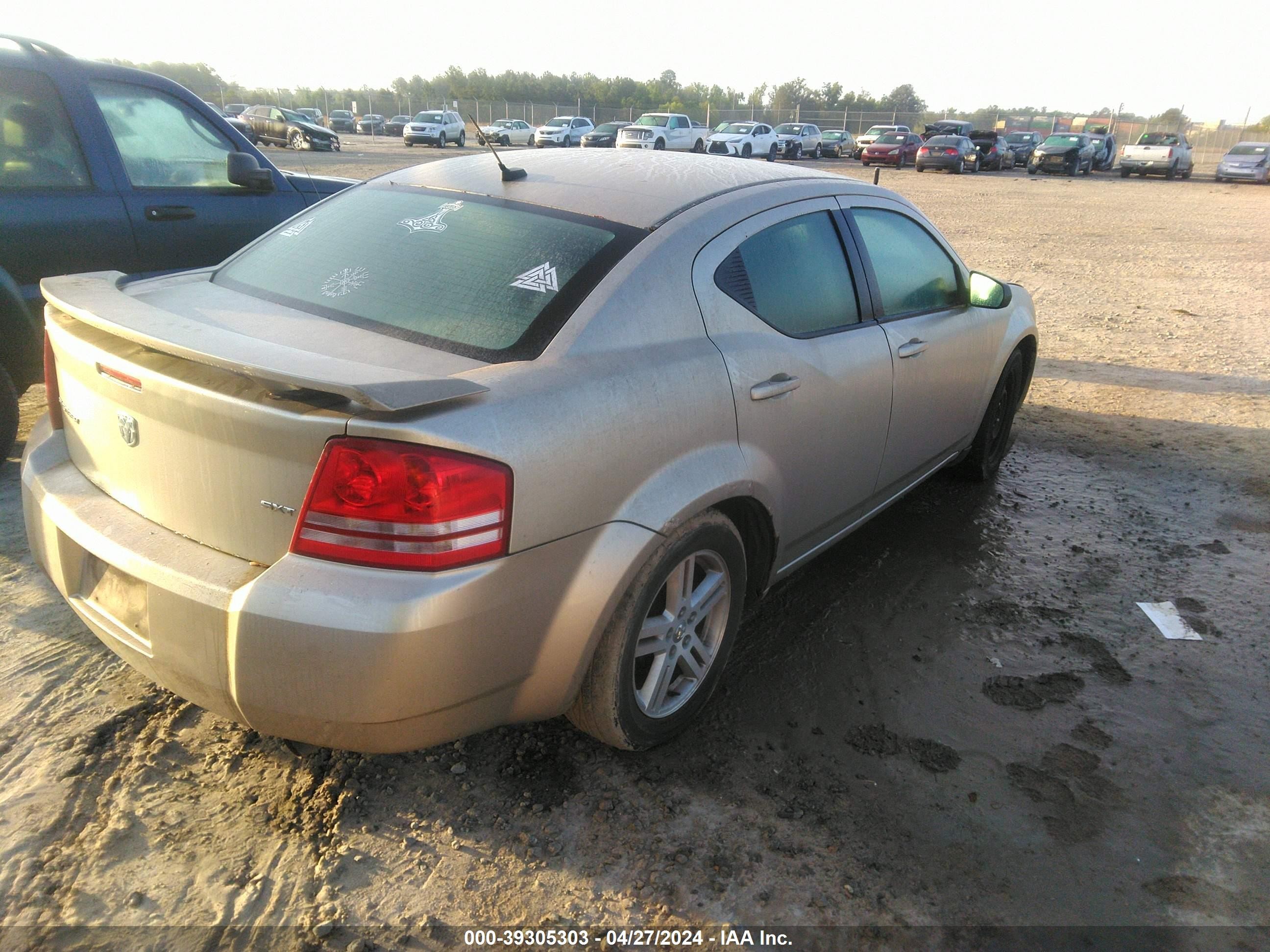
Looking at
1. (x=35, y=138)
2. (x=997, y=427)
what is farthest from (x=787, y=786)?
(x=35, y=138)

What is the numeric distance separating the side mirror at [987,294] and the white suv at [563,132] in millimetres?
38536

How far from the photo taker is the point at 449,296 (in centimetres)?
262

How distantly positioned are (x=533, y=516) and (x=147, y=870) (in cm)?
131

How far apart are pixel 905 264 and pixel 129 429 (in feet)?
9.82

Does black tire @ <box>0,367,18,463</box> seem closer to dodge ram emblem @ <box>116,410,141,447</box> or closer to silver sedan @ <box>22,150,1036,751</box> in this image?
silver sedan @ <box>22,150,1036,751</box>

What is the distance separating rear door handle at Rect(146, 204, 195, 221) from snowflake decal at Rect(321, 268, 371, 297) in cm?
261

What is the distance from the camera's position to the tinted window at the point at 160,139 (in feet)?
15.7

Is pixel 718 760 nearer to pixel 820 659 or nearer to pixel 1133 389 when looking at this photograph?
pixel 820 659

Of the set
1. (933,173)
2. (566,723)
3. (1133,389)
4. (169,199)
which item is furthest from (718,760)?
(933,173)

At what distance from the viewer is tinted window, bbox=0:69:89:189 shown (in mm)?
4387

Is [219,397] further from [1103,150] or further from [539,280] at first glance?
[1103,150]

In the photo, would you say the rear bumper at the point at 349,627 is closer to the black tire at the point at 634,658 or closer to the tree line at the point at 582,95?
the black tire at the point at 634,658

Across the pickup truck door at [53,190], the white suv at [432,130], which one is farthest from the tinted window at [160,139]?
the white suv at [432,130]

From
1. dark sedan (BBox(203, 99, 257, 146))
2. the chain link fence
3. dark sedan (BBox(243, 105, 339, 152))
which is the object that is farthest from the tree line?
dark sedan (BBox(203, 99, 257, 146))
